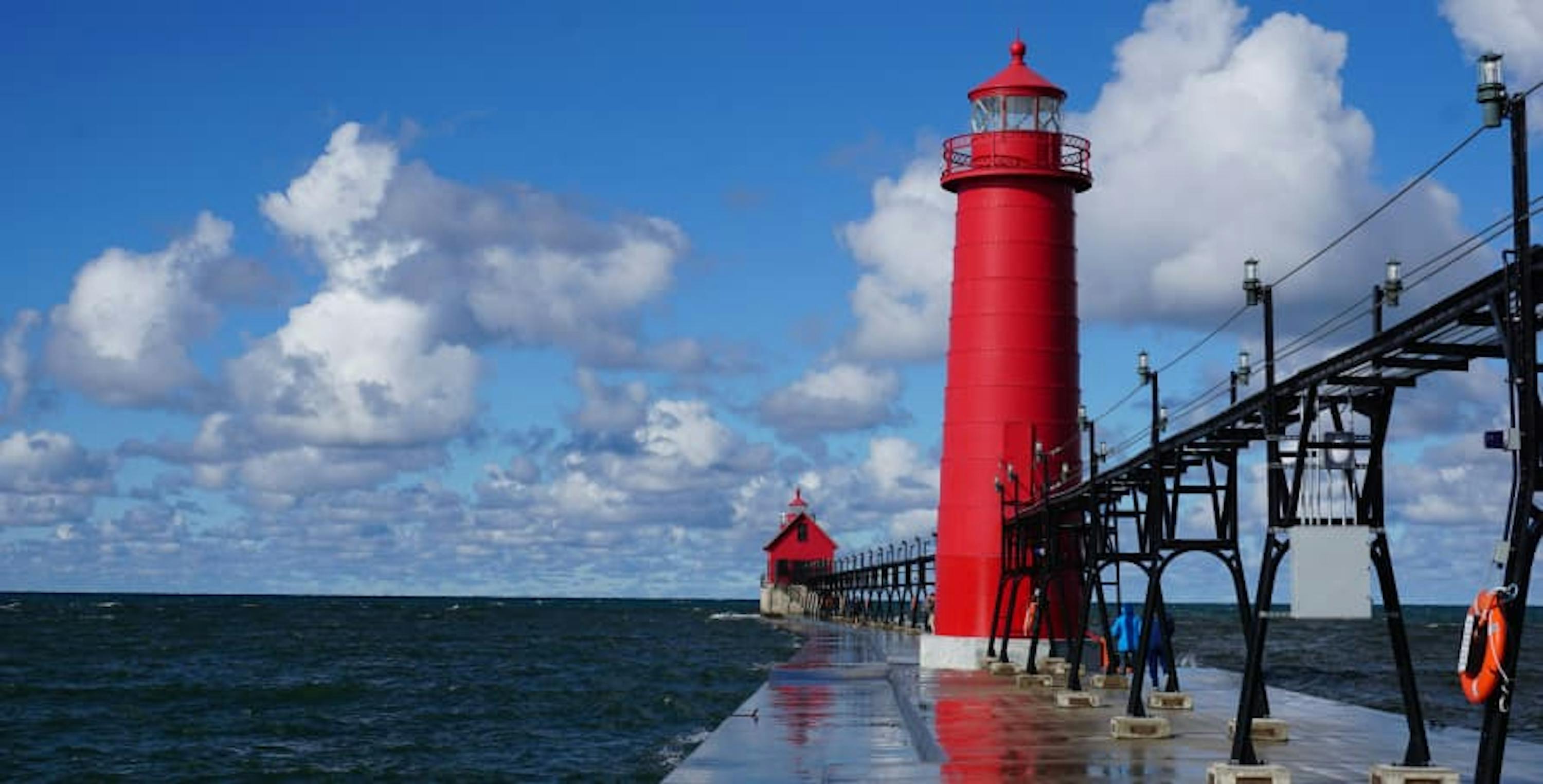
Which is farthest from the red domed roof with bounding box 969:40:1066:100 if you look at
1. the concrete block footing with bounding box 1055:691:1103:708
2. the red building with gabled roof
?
the red building with gabled roof

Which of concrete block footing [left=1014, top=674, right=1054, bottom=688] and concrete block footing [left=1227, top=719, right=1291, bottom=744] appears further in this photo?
concrete block footing [left=1014, top=674, right=1054, bottom=688]

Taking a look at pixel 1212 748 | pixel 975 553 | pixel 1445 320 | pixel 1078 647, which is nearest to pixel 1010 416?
pixel 975 553

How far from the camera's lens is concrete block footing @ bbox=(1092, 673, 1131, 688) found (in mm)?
28688

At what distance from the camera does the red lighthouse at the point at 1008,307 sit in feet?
110

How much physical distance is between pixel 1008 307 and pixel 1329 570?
18589 millimetres

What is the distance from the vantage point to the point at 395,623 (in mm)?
129250

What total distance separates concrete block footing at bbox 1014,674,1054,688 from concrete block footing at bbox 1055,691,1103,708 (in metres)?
4.08

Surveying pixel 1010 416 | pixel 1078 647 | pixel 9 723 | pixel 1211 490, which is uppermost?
pixel 1010 416

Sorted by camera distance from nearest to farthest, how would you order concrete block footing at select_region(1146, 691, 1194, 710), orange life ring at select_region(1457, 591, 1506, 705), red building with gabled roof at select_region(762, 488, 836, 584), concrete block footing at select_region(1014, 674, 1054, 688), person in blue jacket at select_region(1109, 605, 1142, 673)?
1. orange life ring at select_region(1457, 591, 1506, 705)
2. concrete block footing at select_region(1146, 691, 1194, 710)
3. person in blue jacket at select_region(1109, 605, 1142, 673)
4. concrete block footing at select_region(1014, 674, 1054, 688)
5. red building with gabled roof at select_region(762, 488, 836, 584)

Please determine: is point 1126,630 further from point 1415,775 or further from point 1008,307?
point 1415,775

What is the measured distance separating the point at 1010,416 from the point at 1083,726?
12526mm

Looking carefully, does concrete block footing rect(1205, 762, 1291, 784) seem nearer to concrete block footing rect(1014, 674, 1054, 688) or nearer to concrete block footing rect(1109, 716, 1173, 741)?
concrete block footing rect(1109, 716, 1173, 741)

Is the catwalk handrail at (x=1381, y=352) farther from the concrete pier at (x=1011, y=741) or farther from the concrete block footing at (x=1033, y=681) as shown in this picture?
the concrete block footing at (x=1033, y=681)

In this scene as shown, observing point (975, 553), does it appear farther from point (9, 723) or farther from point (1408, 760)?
point (9, 723)
